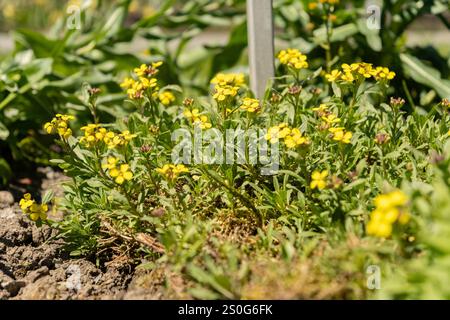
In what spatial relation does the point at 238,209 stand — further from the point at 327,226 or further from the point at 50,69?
the point at 50,69

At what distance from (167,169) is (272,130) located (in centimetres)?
40

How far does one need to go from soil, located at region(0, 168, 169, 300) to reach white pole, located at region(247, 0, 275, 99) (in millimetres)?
1198

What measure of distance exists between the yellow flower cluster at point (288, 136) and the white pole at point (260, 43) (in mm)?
838

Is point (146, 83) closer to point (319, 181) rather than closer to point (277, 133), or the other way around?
point (277, 133)

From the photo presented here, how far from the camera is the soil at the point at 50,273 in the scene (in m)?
2.07

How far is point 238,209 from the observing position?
7.40ft

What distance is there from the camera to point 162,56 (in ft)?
12.5

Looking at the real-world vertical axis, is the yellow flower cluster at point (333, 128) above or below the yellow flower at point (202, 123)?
below

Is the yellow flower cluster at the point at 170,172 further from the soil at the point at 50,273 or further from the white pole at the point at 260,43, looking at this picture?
the white pole at the point at 260,43

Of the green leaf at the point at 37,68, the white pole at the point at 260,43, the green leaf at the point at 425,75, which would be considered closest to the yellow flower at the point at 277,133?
the white pole at the point at 260,43

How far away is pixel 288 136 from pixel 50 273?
41.2 inches

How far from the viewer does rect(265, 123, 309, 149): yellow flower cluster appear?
1978 millimetres

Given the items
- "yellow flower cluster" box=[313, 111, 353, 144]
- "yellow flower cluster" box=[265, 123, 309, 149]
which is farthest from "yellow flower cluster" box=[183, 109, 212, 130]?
"yellow flower cluster" box=[313, 111, 353, 144]
